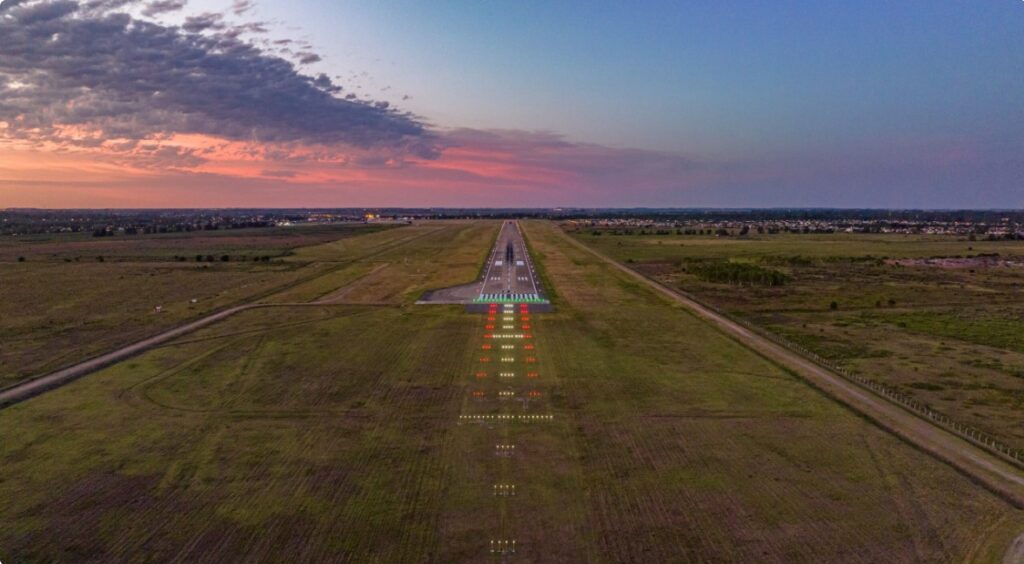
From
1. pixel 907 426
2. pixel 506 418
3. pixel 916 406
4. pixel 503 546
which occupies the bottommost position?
pixel 503 546

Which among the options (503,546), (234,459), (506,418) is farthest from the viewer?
(506,418)

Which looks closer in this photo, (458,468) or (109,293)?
→ (458,468)

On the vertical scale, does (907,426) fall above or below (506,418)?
above

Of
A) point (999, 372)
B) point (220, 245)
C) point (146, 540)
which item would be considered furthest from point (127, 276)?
point (999, 372)

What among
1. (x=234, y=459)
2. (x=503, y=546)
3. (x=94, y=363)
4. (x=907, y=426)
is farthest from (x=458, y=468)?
(x=94, y=363)

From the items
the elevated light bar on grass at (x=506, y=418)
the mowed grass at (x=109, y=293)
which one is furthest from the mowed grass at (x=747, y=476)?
the mowed grass at (x=109, y=293)

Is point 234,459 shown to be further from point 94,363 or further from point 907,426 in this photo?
point 907,426

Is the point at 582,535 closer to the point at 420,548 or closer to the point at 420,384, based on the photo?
the point at 420,548
